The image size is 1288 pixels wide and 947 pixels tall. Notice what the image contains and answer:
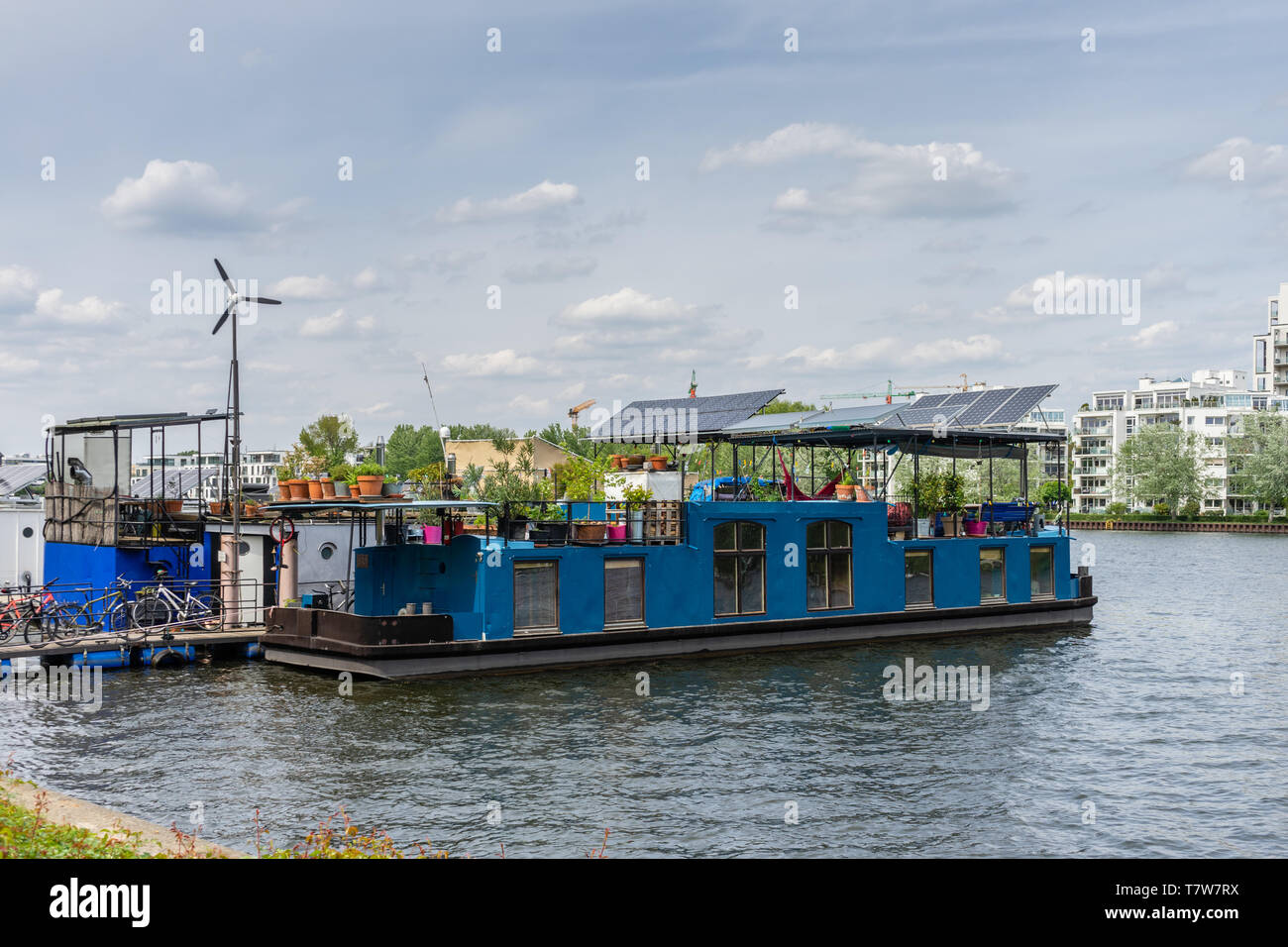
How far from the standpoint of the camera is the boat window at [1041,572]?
3688cm

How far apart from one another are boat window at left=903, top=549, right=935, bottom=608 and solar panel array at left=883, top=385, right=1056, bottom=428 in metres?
3.96

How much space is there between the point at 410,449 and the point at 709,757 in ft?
409

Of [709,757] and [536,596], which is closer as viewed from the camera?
[709,757]

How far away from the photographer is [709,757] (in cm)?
1975

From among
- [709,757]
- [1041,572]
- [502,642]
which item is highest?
[1041,572]

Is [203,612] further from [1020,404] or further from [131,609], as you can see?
[1020,404]

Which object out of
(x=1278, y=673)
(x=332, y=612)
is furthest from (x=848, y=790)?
(x=1278, y=673)

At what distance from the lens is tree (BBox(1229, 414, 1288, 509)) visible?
11506 cm

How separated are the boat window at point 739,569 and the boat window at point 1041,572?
1126 cm

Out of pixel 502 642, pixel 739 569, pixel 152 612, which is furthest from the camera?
pixel 739 569

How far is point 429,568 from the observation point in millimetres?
28375

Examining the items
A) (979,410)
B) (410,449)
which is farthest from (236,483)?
(410,449)

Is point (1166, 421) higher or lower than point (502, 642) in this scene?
higher
